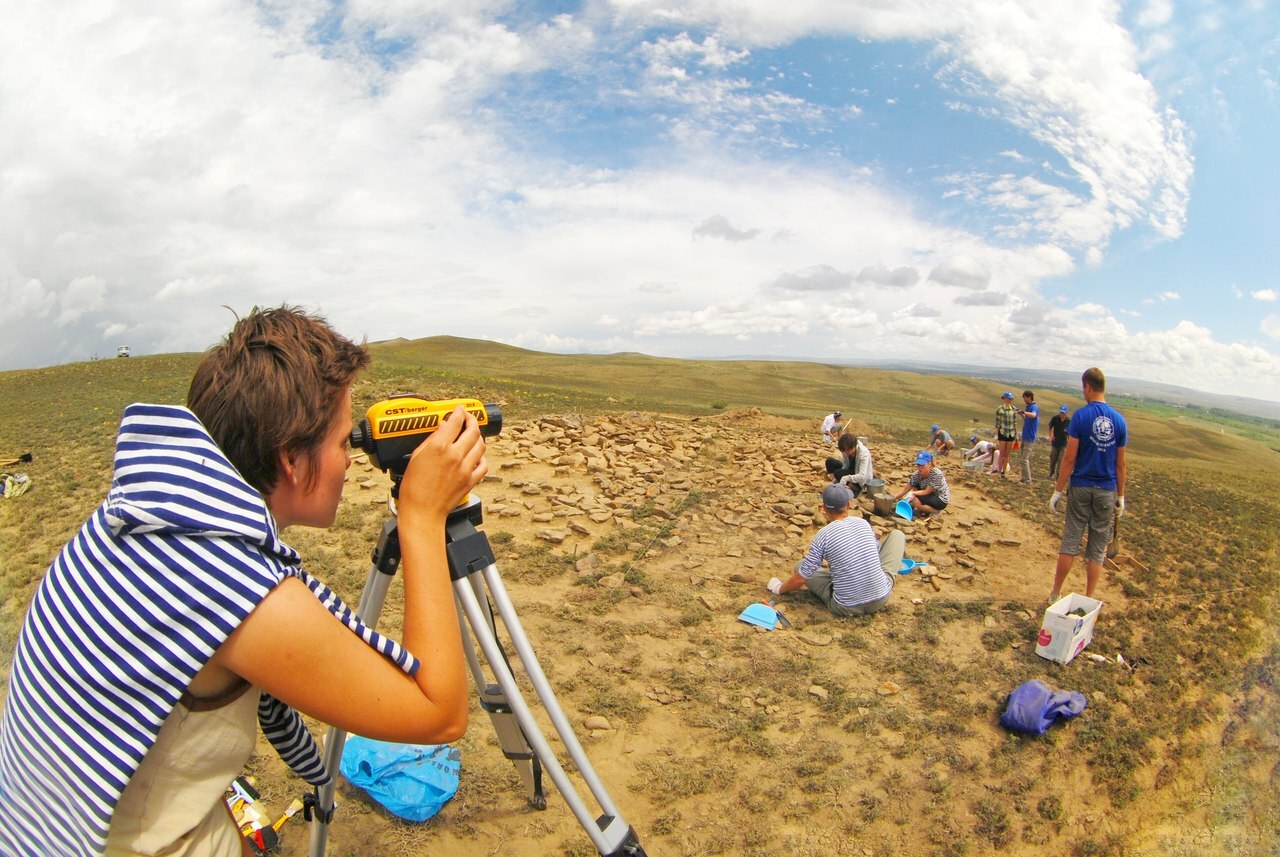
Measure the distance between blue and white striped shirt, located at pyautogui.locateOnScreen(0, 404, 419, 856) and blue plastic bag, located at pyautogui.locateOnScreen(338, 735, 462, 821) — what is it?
2.61 m

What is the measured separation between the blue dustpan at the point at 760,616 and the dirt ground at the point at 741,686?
0.54ft

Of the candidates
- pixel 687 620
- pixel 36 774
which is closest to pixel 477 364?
pixel 687 620

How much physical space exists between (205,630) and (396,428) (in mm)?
799

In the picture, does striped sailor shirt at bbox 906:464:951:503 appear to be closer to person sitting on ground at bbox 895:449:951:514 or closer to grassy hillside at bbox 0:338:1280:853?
person sitting on ground at bbox 895:449:951:514

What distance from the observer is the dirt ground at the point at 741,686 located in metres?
3.72

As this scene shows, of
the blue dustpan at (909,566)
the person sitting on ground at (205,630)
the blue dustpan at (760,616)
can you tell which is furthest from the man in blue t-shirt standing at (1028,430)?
the person sitting on ground at (205,630)

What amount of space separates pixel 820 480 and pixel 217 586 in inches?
468

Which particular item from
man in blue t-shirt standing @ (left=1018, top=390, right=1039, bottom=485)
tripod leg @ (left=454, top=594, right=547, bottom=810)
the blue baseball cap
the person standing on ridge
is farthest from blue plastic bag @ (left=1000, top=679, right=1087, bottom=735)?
the person standing on ridge

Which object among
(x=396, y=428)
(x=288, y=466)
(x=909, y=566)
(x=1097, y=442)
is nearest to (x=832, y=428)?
(x=909, y=566)

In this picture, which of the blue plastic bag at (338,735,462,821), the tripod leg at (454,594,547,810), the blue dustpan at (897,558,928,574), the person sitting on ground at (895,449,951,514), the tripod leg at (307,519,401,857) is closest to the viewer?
the tripod leg at (307,519,401,857)

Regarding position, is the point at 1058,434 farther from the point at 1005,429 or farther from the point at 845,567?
the point at 845,567

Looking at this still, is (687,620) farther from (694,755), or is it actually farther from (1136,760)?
(1136,760)

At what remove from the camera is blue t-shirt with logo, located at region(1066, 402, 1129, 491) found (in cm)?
636

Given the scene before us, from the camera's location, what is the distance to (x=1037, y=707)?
4.73 m
